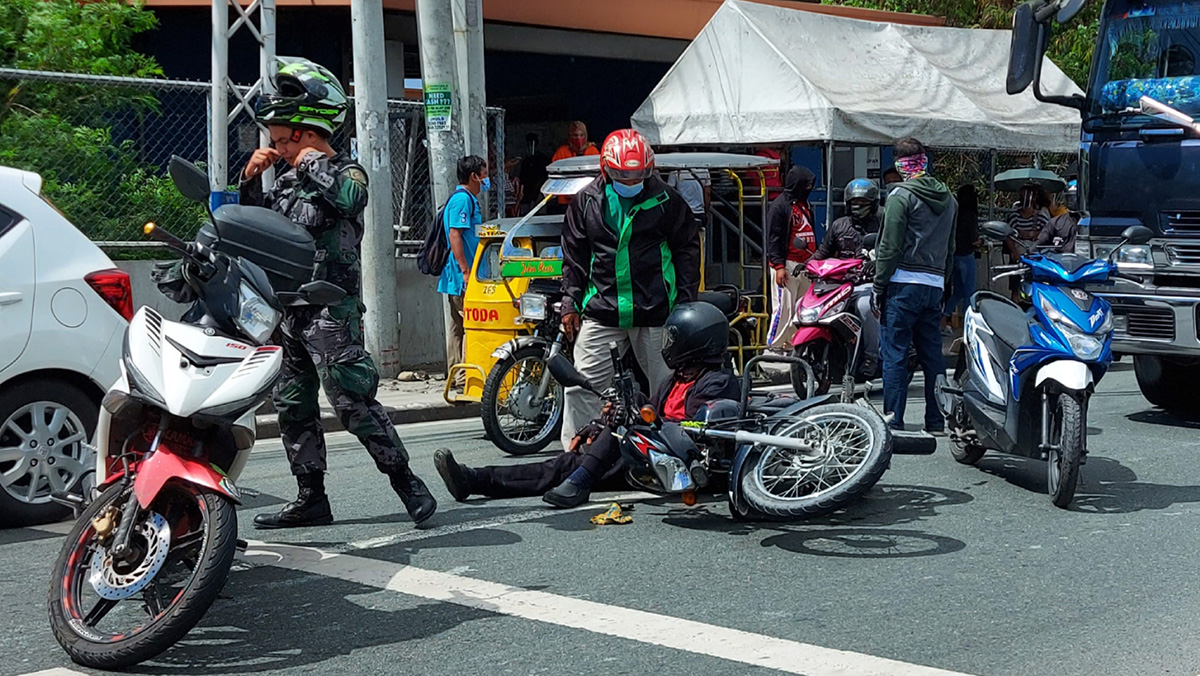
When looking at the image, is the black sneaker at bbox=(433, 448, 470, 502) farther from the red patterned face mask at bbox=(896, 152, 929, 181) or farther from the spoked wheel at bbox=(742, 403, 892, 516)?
the red patterned face mask at bbox=(896, 152, 929, 181)

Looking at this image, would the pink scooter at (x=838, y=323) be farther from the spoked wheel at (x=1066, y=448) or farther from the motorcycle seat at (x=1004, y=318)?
the spoked wheel at (x=1066, y=448)

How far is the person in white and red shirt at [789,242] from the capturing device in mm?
12266

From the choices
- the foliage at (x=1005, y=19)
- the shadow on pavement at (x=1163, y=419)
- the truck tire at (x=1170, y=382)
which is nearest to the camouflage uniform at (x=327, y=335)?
the shadow on pavement at (x=1163, y=419)

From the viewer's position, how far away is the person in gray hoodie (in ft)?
28.9

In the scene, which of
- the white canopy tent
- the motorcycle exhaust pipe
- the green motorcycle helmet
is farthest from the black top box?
the white canopy tent

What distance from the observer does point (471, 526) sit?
6680mm

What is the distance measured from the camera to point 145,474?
4590mm

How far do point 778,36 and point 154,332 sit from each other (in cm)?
1093

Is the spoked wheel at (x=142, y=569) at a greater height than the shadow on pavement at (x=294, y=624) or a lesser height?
greater

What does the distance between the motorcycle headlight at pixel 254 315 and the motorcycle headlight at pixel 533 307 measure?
3988 mm

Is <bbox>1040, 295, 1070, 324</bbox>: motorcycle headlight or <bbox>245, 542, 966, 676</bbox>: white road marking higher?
<bbox>1040, 295, 1070, 324</bbox>: motorcycle headlight


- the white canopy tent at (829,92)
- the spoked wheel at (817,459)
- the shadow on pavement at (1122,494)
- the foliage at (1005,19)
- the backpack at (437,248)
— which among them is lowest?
the shadow on pavement at (1122,494)

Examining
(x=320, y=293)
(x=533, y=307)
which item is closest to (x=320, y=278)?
(x=320, y=293)

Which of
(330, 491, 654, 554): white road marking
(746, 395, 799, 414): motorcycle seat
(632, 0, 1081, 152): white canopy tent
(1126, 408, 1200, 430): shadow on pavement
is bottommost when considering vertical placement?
(1126, 408, 1200, 430): shadow on pavement
